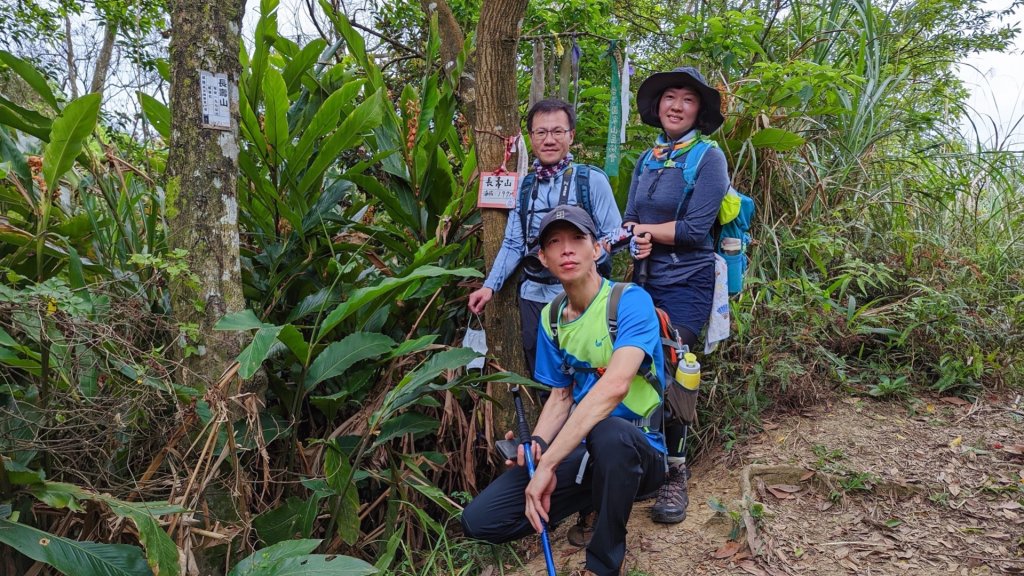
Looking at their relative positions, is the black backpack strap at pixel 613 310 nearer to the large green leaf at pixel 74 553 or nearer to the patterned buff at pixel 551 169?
the patterned buff at pixel 551 169

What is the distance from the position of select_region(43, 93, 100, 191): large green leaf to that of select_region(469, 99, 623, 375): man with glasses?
1510 millimetres

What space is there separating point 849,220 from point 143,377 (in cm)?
387

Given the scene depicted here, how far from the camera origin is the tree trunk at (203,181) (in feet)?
7.13

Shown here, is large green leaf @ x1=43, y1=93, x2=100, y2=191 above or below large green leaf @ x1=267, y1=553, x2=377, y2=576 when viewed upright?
above

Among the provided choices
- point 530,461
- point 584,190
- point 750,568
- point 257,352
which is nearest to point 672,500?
point 750,568

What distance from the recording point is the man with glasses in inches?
109

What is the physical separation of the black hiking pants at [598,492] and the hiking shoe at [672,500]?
0.37 metres

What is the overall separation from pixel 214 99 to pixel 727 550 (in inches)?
93.8

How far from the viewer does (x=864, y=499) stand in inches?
105

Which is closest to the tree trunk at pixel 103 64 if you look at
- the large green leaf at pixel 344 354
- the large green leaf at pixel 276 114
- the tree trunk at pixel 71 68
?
the tree trunk at pixel 71 68

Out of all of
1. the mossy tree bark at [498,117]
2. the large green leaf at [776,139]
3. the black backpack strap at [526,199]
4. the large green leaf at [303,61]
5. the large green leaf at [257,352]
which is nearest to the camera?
the large green leaf at [257,352]

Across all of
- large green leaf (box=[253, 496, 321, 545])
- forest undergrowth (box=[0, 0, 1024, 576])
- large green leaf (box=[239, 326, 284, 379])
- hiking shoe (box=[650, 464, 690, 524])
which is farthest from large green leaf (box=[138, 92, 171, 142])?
hiking shoe (box=[650, 464, 690, 524])

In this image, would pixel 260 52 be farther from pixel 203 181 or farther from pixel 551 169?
pixel 551 169

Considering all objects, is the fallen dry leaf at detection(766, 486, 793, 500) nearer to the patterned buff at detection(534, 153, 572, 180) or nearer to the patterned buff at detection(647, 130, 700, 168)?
the patterned buff at detection(647, 130, 700, 168)
